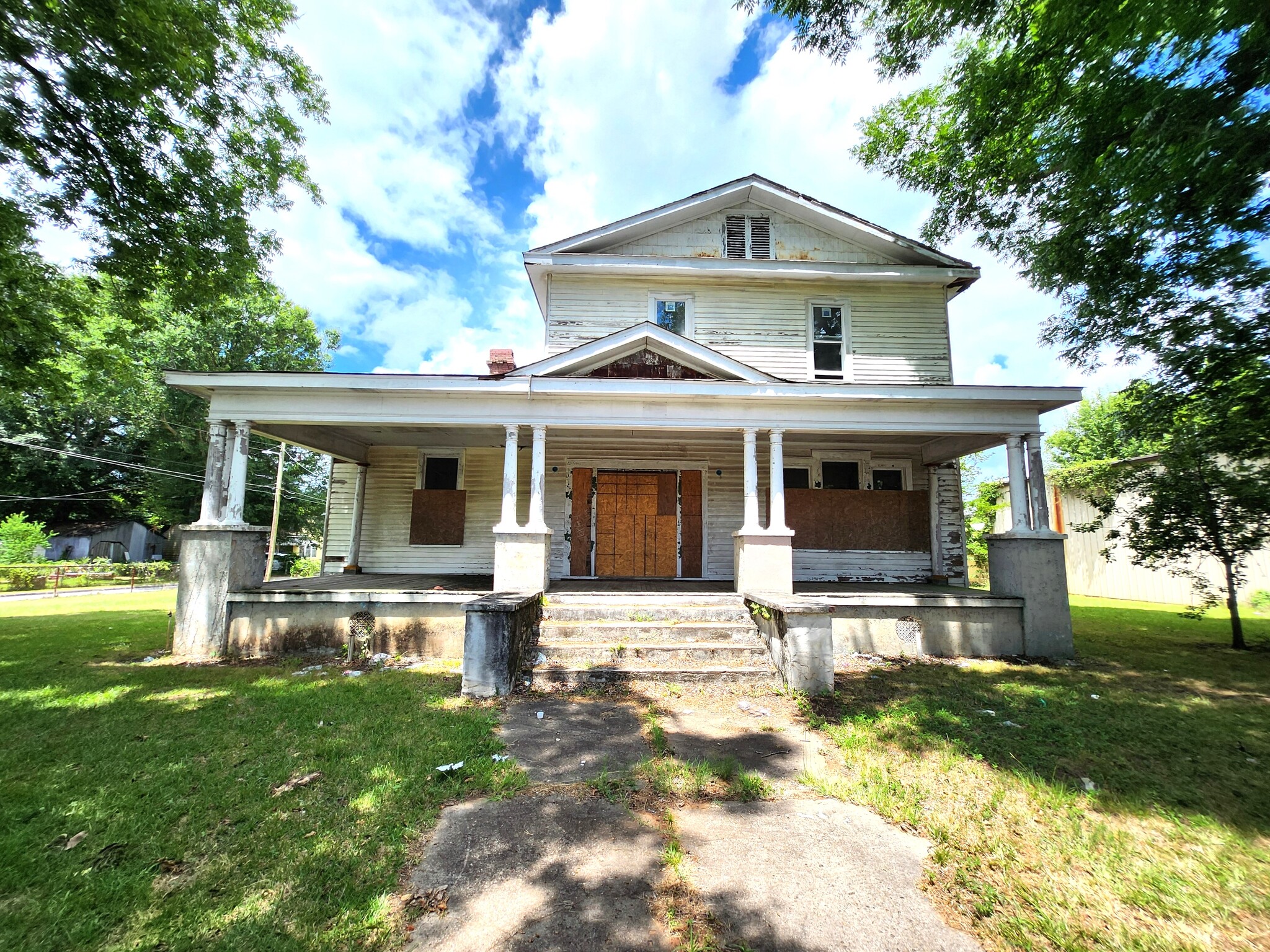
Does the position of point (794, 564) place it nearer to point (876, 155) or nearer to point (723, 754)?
point (723, 754)

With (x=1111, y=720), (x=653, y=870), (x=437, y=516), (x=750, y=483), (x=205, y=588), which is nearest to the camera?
(x=653, y=870)

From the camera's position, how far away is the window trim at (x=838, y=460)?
36.2 feet

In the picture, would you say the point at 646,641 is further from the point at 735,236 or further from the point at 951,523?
the point at 735,236

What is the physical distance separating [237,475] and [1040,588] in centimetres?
1226

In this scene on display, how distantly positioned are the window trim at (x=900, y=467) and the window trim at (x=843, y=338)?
1.87 m

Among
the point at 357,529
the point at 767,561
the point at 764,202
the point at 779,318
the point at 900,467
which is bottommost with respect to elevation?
the point at 767,561

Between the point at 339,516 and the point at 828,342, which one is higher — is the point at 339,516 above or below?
below

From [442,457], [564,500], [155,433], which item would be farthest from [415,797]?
[155,433]

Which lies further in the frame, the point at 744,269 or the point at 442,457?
the point at 442,457

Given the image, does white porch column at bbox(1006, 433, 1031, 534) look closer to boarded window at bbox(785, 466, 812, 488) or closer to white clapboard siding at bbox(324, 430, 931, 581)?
white clapboard siding at bbox(324, 430, 931, 581)

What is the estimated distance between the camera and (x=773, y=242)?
37.9 feet

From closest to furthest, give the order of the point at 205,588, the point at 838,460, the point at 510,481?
1. the point at 205,588
2. the point at 510,481
3. the point at 838,460

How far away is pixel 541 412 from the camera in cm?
815

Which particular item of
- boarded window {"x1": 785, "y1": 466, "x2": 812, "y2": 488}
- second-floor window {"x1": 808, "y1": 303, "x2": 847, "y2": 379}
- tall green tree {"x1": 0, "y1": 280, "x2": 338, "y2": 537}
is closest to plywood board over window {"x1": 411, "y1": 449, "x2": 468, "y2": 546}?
boarded window {"x1": 785, "y1": 466, "x2": 812, "y2": 488}
